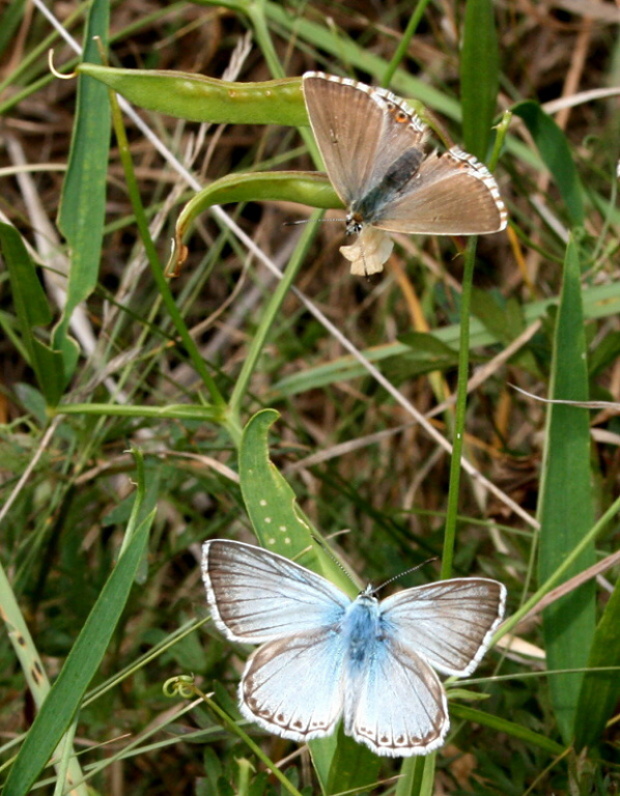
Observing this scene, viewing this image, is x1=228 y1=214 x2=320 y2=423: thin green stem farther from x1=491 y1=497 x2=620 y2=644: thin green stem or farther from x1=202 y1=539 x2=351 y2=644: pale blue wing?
x1=491 y1=497 x2=620 y2=644: thin green stem

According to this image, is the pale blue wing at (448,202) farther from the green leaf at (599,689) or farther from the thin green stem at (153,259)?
the green leaf at (599,689)

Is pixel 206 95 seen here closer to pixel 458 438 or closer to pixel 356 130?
pixel 356 130

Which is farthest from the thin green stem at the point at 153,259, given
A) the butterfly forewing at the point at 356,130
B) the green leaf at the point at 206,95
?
the butterfly forewing at the point at 356,130

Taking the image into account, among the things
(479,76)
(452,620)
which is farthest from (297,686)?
(479,76)

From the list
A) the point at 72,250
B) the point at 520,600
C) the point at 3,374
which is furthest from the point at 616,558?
the point at 3,374

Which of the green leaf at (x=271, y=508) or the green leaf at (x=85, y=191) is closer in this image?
the green leaf at (x=271, y=508)

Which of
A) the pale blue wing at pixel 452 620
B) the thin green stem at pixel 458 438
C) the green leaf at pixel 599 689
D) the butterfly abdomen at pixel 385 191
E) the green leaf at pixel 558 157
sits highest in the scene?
the butterfly abdomen at pixel 385 191
